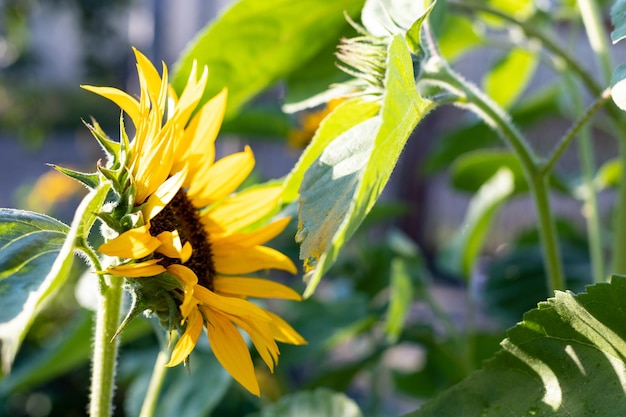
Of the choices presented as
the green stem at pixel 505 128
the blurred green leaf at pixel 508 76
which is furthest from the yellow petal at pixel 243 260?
the blurred green leaf at pixel 508 76

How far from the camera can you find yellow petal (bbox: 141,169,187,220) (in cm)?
28

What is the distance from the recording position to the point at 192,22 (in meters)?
2.10

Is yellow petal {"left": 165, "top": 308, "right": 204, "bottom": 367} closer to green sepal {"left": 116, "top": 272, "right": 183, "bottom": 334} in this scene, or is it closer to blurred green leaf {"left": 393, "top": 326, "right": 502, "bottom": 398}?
green sepal {"left": 116, "top": 272, "right": 183, "bottom": 334}

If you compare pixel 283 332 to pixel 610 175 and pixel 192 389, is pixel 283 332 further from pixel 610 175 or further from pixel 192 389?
pixel 610 175

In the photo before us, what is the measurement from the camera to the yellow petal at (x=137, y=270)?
0.87 ft

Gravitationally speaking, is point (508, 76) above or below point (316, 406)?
above

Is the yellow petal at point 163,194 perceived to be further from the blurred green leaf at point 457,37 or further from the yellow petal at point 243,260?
the blurred green leaf at point 457,37

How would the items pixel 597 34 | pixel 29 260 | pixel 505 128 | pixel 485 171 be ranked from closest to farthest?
1. pixel 29 260
2. pixel 505 128
3. pixel 597 34
4. pixel 485 171

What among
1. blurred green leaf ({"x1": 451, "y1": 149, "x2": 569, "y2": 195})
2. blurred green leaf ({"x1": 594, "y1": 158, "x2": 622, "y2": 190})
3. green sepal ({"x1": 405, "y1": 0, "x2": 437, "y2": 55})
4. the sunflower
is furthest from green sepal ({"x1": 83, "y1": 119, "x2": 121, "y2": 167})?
blurred green leaf ({"x1": 594, "y1": 158, "x2": 622, "y2": 190})

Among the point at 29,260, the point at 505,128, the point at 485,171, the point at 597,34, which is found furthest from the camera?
the point at 485,171

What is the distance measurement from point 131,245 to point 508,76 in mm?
492

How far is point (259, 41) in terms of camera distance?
430 mm

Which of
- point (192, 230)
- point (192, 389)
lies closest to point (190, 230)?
point (192, 230)

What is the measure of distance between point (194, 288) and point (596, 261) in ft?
1.00
